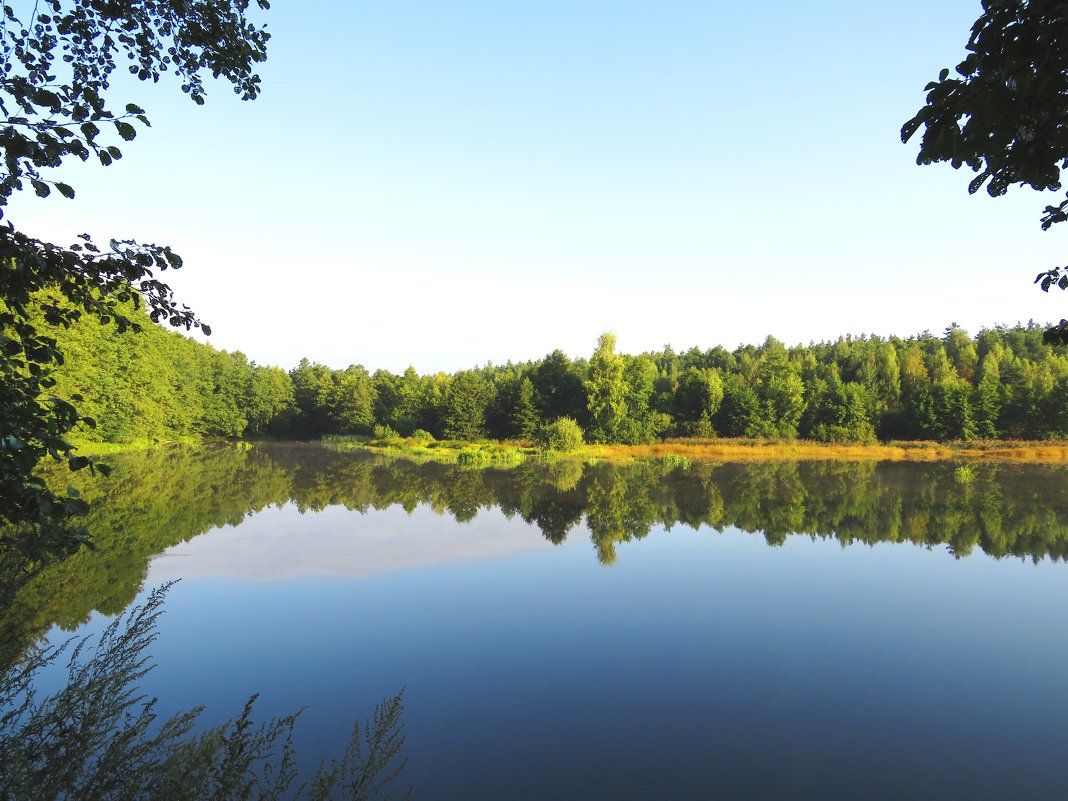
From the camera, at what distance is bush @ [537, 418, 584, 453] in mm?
51031

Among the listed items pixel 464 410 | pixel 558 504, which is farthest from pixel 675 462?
pixel 558 504

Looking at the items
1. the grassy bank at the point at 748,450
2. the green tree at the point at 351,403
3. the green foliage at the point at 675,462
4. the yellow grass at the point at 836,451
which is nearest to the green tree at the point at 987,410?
the yellow grass at the point at 836,451

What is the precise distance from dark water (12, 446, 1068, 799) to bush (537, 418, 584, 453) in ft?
91.0

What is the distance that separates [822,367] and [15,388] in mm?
89344

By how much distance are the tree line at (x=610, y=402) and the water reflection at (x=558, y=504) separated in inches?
682

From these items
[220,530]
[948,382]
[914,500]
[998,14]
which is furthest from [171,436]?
[948,382]

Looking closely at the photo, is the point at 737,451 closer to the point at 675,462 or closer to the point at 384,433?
the point at 675,462

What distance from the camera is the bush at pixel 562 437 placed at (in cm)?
5103

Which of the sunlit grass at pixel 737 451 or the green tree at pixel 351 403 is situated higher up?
the green tree at pixel 351 403

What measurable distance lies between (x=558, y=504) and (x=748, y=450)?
3352cm

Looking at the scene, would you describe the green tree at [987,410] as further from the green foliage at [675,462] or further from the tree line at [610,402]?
the green foliage at [675,462]

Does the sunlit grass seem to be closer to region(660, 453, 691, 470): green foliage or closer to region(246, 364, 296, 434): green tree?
region(660, 453, 691, 470): green foliage

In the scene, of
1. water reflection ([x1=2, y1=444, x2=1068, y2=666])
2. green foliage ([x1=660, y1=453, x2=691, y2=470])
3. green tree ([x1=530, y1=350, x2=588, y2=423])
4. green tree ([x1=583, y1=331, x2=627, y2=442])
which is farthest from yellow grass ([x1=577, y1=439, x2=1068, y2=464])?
water reflection ([x1=2, y1=444, x2=1068, y2=666])

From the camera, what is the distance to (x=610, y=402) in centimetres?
5628
